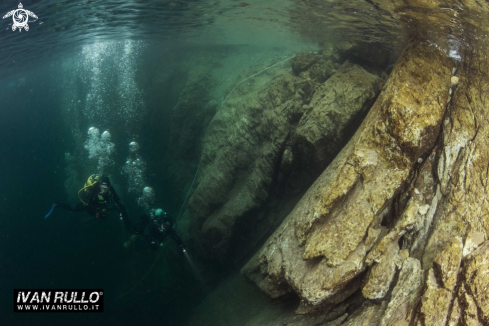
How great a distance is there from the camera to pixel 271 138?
28.7ft

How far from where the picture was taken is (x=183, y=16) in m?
14.2

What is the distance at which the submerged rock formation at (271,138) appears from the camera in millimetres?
6605

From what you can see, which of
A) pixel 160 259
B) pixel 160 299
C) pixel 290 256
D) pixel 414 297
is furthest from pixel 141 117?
pixel 414 297

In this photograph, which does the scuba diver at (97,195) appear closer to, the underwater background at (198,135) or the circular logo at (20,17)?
the underwater background at (198,135)

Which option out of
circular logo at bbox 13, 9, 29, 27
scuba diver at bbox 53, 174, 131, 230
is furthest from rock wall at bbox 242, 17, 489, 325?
circular logo at bbox 13, 9, 29, 27

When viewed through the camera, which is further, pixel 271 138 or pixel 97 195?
pixel 97 195

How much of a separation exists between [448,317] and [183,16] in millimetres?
17424
